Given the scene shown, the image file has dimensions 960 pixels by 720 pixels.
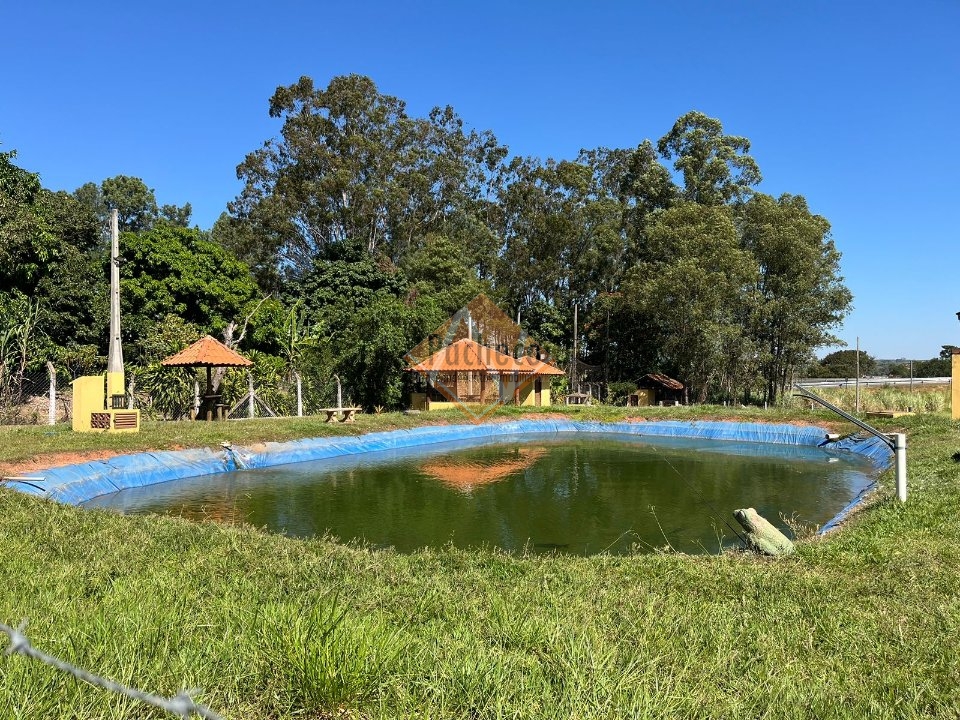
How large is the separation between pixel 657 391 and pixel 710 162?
378 inches

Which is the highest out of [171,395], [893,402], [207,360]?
[207,360]

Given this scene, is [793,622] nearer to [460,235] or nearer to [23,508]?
[23,508]

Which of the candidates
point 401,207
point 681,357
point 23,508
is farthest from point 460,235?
point 23,508

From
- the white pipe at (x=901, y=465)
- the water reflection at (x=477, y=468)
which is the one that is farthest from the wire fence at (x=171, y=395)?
the white pipe at (x=901, y=465)

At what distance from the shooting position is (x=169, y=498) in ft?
26.9

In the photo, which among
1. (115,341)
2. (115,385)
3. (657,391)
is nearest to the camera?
(115,385)

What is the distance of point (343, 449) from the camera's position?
12.7 m

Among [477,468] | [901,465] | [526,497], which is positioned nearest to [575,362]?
[477,468]

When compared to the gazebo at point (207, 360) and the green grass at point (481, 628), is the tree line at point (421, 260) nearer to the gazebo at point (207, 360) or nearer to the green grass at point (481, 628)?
the gazebo at point (207, 360)

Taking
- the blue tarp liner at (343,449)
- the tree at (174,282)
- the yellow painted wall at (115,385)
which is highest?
the tree at (174,282)

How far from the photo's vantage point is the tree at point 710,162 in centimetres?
2425

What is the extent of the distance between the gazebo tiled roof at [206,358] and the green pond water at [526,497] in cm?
350

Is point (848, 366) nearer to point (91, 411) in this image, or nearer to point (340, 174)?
point (340, 174)

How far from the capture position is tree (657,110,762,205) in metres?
24.2
